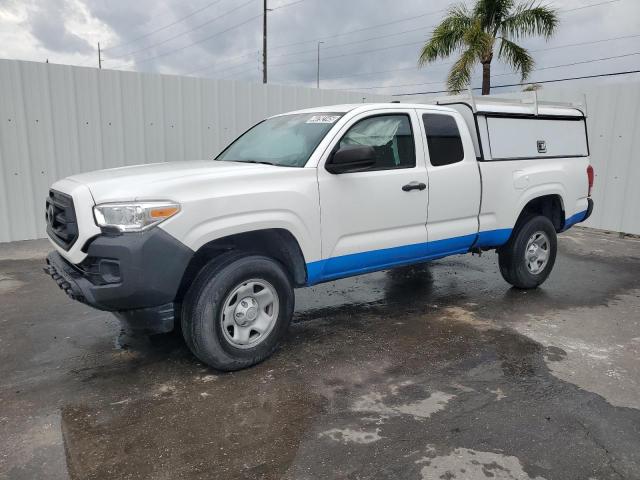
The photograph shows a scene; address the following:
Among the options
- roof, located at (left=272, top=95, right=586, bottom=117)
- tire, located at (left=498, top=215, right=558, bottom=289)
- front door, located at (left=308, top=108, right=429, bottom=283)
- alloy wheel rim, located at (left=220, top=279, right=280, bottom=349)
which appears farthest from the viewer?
tire, located at (left=498, top=215, right=558, bottom=289)

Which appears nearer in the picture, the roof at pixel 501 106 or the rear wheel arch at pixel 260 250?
the rear wheel arch at pixel 260 250

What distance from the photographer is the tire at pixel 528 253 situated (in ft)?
18.3

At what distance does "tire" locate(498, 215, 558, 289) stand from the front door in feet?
4.78

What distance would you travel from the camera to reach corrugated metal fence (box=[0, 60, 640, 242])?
303 inches

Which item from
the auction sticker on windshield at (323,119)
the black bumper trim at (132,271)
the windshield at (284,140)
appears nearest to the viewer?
the black bumper trim at (132,271)

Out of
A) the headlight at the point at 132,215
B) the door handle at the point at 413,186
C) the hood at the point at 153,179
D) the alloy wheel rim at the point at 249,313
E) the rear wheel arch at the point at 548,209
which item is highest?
the hood at the point at 153,179

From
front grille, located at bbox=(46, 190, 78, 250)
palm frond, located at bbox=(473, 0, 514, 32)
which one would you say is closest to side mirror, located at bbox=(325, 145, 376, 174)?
front grille, located at bbox=(46, 190, 78, 250)

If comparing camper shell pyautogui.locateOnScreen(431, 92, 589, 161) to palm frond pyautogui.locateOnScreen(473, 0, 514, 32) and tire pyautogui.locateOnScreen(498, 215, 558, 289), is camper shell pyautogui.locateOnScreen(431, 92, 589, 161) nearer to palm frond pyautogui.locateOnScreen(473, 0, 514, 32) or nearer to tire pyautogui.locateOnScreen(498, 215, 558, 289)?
tire pyautogui.locateOnScreen(498, 215, 558, 289)

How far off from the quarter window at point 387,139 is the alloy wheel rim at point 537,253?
2043mm

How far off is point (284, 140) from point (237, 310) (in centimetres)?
159

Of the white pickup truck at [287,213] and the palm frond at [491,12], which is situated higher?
the palm frond at [491,12]

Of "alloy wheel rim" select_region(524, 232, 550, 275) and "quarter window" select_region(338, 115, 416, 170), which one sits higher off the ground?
"quarter window" select_region(338, 115, 416, 170)

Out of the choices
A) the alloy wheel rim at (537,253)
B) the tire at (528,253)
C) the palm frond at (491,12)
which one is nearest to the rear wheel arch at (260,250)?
the tire at (528,253)

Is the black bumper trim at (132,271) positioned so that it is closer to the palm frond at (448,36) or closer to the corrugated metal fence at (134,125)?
the corrugated metal fence at (134,125)
